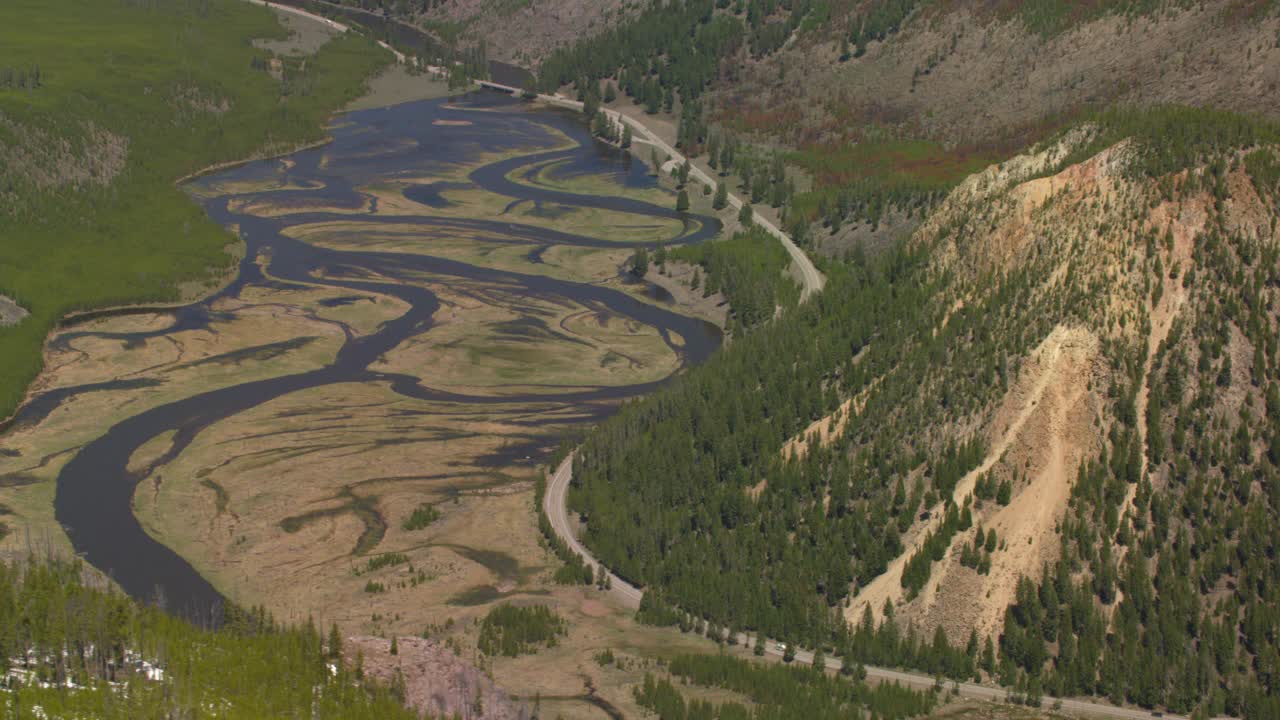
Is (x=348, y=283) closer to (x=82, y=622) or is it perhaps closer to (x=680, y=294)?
(x=680, y=294)

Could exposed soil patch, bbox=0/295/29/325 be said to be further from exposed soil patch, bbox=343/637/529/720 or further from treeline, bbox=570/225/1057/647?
exposed soil patch, bbox=343/637/529/720

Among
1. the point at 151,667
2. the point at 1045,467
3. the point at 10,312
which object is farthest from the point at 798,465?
the point at 10,312

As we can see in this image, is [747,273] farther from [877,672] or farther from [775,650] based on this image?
[877,672]

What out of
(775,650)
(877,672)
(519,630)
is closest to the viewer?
(877,672)

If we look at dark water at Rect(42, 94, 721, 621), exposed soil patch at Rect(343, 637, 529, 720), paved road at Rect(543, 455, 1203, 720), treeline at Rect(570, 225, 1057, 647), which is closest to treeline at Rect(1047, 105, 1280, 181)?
treeline at Rect(570, 225, 1057, 647)

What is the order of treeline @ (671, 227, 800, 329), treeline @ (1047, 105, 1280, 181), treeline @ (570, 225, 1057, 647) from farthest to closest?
treeline @ (671, 227, 800, 329)
treeline @ (1047, 105, 1280, 181)
treeline @ (570, 225, 1057, 647)

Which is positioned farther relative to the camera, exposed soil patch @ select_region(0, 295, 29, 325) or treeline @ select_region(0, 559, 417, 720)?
exposed soil patch @ select_region(0, 295, 29, 325)

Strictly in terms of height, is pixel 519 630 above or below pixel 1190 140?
below
